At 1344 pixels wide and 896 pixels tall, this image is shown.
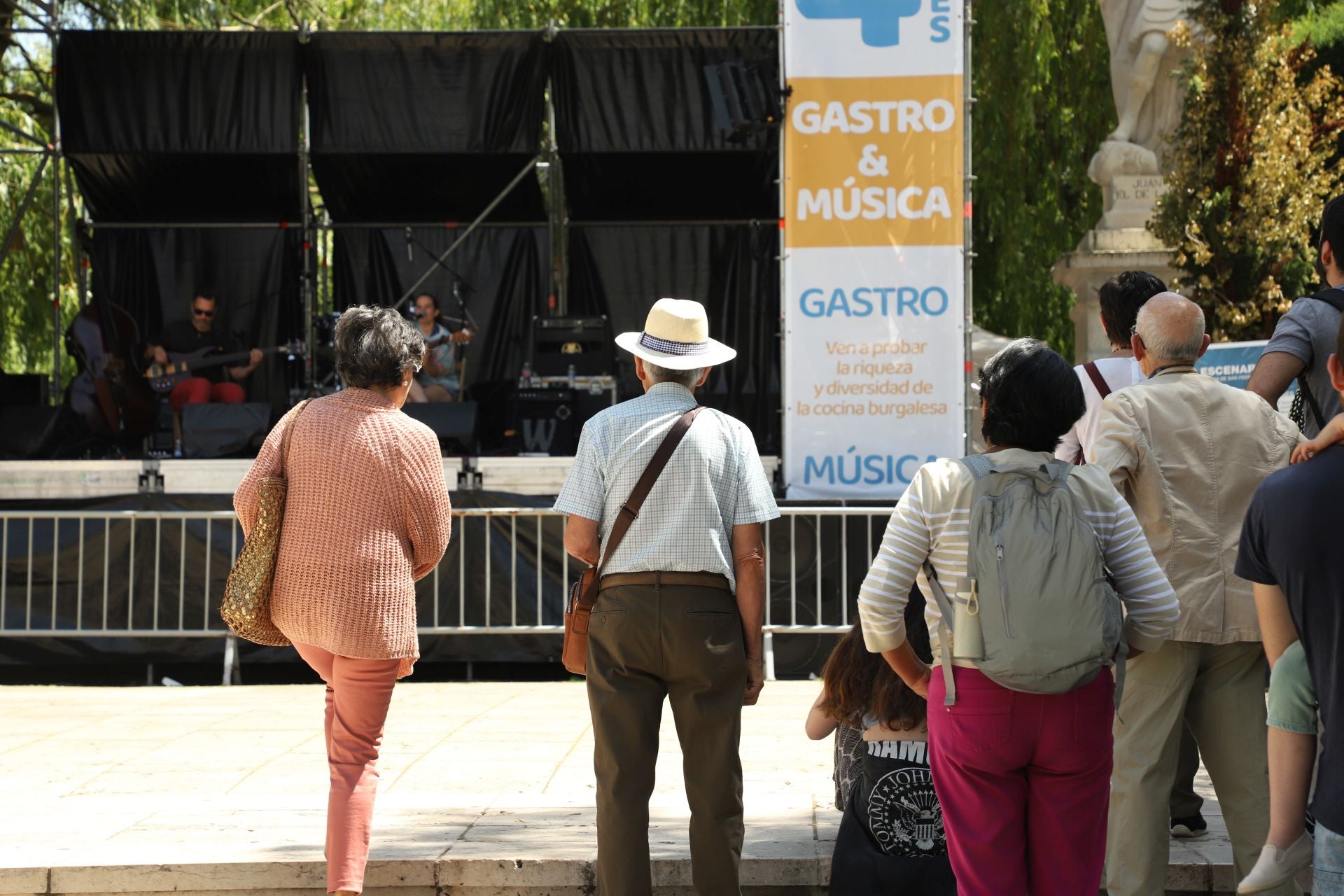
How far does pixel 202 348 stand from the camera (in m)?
14.0

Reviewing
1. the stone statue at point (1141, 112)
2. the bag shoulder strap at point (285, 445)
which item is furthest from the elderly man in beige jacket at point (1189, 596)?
the stone statue at point (1141, 112)

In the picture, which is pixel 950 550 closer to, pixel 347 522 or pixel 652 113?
pixel 347 522

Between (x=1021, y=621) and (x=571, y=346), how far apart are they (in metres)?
10.5

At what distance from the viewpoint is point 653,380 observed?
4379 millimetres

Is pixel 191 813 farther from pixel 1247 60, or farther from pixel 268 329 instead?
pixel 268 329

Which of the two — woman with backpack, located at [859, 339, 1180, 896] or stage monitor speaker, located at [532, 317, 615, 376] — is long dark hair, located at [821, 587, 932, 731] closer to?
woman with backpack, located at [859, 339, 1180, 896]

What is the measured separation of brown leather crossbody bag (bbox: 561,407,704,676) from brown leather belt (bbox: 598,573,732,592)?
0.07m

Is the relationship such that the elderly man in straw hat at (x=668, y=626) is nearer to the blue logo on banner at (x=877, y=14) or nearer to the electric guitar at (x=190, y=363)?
the blue logo on banner at (x=877, y=14)

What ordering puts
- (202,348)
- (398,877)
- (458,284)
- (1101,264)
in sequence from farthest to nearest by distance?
1. (458,284)
2. (202,348)
3. (1101,264)
4. (398,877)

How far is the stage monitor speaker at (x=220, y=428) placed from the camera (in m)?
12.3

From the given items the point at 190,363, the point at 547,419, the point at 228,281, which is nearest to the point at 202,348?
the point at 190,363

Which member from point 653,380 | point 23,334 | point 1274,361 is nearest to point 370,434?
point 653,380

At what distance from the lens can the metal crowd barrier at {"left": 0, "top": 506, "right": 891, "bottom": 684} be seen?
30.3 ft

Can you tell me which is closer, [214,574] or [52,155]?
[214,574]
